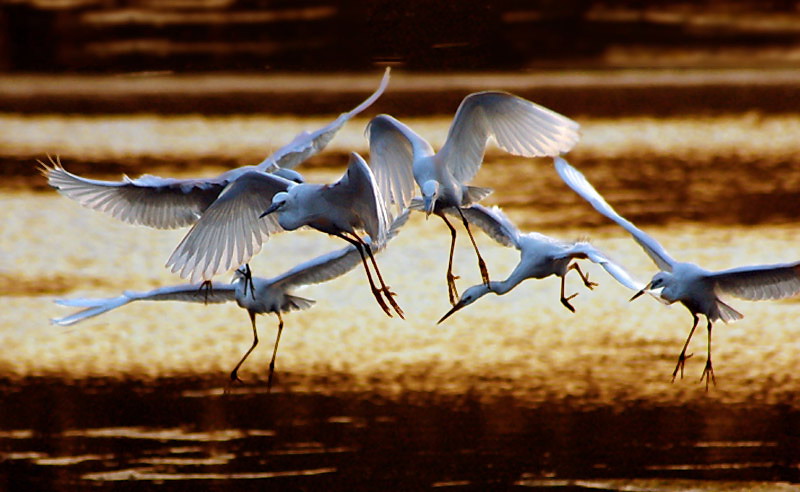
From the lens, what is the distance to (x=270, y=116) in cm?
4006

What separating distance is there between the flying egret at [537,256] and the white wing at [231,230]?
1.60 meters

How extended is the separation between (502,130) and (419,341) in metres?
5.58

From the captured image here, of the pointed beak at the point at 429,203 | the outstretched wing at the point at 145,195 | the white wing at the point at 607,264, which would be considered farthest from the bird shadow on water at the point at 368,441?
the pointed beak at the point at 429,203

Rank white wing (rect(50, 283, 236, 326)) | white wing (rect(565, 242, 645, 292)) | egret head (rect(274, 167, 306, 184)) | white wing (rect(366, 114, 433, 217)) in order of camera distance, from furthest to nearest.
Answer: white wing (rect(50, 283, 236, 326))
egret head (rect(274, 167, 306, 184))
white wing (rect(366, 114, 433, 217))
white wing (rect(565, 242, 645, 292))

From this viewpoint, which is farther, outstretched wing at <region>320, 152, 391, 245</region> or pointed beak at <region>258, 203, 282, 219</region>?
pointed beak at <region>258, 203, 282, 219</region>

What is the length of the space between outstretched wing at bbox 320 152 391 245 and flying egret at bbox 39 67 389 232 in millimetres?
991

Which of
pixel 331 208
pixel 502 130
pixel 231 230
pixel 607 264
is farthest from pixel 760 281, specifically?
pixel 231 230

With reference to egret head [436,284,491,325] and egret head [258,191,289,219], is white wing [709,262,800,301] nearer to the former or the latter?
egret head [436,284,491,325]

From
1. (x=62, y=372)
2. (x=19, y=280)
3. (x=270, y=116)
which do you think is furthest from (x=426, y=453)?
(x=270, y=116)

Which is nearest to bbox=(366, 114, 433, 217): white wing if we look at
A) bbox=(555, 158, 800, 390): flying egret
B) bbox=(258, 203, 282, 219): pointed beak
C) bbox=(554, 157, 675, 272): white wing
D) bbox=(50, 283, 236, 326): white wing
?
bbox=(554, 157, 675, 272): white wing

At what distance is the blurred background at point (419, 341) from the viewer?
41.1 feet

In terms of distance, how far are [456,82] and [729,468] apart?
3659cm

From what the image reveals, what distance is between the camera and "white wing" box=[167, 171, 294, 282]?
33.1 feet

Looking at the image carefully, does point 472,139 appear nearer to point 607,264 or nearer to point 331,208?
point 331,208
